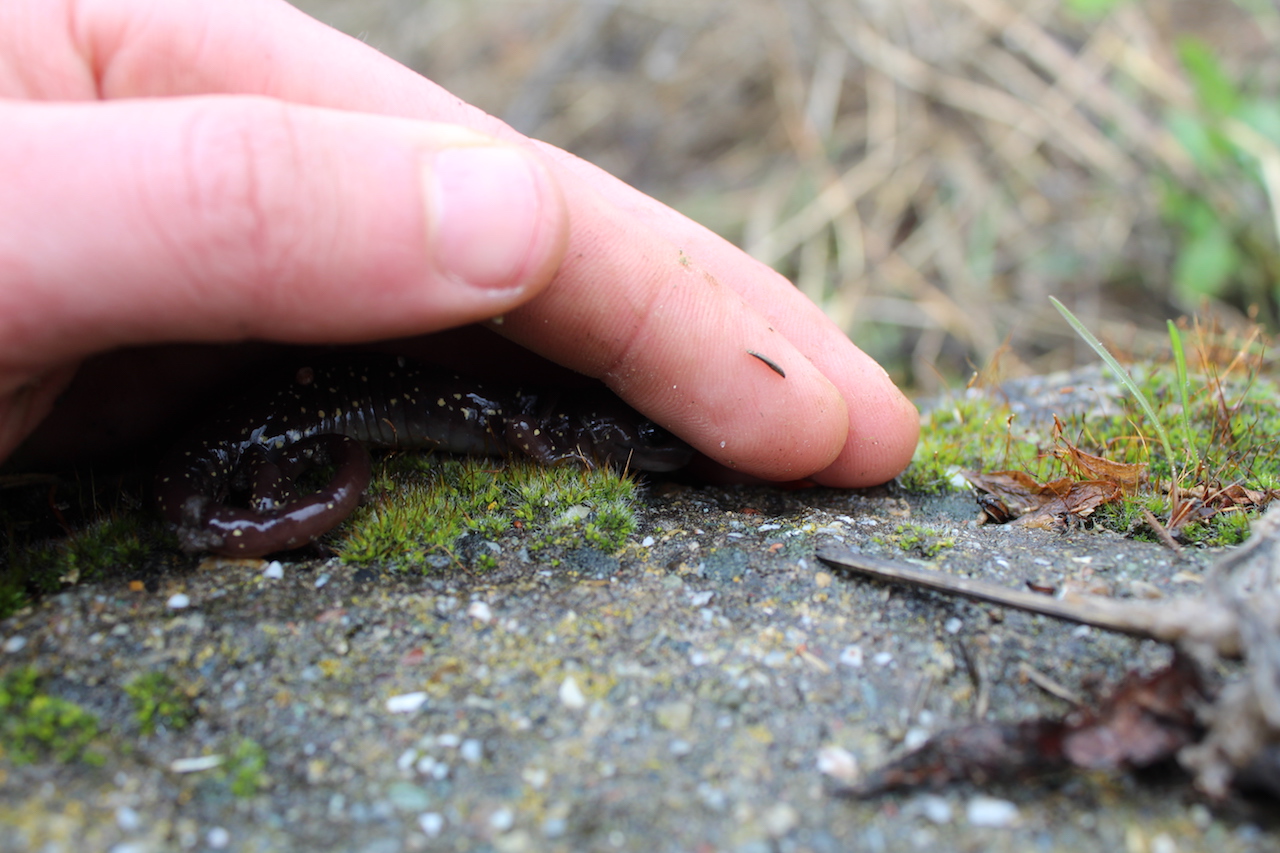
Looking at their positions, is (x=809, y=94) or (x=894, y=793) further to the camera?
(x=809, y=94)

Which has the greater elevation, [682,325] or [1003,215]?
[1003,215]

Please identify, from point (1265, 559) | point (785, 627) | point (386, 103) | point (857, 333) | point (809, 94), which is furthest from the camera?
point (809, 94)

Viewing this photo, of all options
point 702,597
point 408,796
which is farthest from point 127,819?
point 702,597

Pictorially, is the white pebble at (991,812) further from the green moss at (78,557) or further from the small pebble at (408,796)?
the green moss at (78,557)

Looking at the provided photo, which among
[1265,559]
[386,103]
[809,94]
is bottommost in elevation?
[1265,559]

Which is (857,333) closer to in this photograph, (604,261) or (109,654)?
(604,261)

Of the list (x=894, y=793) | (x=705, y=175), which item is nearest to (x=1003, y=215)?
(x=705, y=175)

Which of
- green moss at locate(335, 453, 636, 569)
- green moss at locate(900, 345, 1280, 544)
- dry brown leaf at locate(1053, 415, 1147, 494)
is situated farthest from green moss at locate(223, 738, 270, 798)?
dry brown leaf at locate(1053, 415, 1147, 494)
